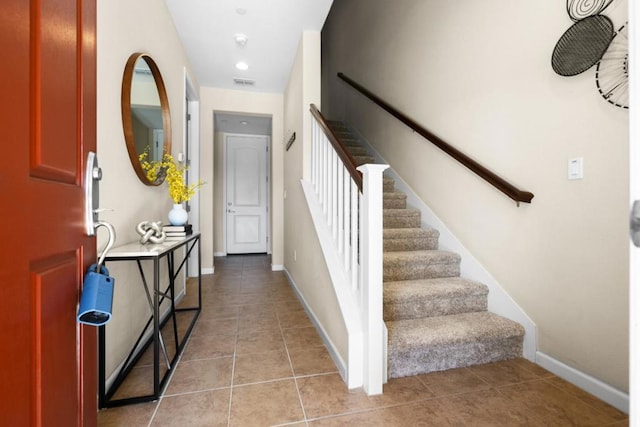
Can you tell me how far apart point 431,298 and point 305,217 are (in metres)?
1.32

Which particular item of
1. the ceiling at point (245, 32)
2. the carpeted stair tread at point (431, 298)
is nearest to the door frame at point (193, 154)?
the ceiling at point (245, 32)

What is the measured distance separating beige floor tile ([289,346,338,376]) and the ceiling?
111 inches

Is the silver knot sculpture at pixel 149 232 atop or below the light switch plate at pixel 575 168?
below

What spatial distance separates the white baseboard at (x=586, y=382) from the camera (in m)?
1.38

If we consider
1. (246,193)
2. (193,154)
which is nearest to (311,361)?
(193,154)

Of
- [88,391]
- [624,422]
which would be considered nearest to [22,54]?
[88,391]

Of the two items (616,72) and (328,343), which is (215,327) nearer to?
(328,343)

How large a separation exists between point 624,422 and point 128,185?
2.89 meters

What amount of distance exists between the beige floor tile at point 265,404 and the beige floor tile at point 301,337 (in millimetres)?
446

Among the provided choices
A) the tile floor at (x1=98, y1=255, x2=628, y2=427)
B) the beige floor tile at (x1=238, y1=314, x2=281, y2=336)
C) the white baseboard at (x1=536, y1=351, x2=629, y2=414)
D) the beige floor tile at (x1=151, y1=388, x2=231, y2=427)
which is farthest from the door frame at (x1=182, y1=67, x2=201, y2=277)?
the white baseboard at (x1=536, y1=351, x2=629, y2=414)

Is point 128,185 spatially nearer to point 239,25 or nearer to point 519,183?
point 239,25

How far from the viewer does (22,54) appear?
2.02 feet

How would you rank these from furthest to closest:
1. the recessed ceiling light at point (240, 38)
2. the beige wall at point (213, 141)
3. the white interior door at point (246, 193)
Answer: the white interior door at point (246, 193)
the beige wall at point (213, 141)
the recessed ceiling light at point (240, 38)

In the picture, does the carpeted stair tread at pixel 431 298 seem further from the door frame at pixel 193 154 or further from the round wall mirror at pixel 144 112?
the door frame at pixel 193 154
